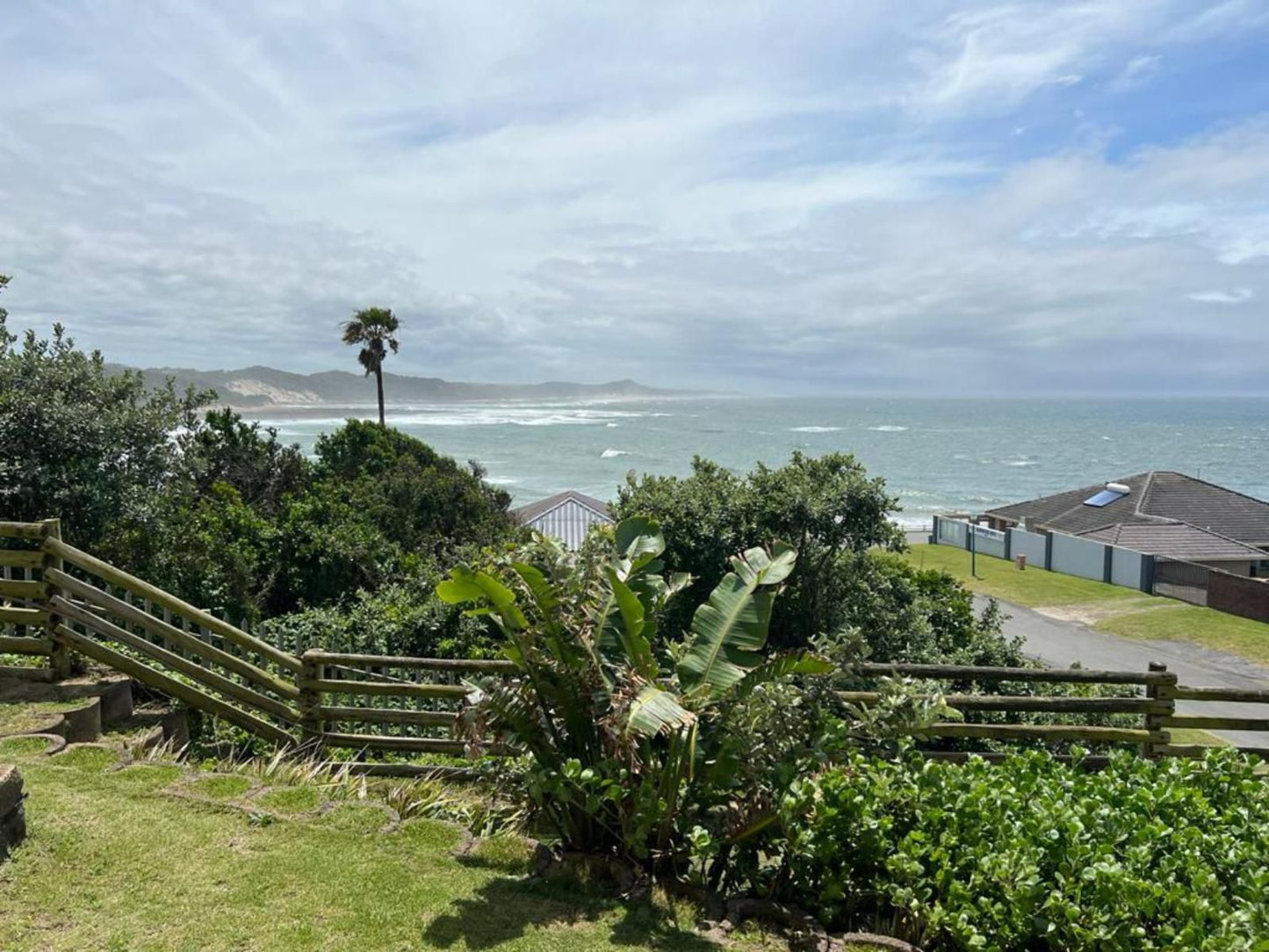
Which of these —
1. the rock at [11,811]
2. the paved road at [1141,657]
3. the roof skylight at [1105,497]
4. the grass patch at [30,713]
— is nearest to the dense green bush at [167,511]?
the grass patch at [30,713]

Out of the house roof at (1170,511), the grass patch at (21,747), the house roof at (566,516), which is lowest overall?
the house roof at (1170,511)

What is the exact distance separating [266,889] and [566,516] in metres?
22.4

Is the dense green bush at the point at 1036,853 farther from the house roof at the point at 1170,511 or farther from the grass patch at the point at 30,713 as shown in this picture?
the house roof at the point at 1170,511

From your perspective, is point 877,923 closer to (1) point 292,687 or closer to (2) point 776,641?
(1) point 292,687

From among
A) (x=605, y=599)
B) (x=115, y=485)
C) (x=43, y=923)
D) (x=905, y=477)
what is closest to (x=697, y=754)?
(x=605, y=599)

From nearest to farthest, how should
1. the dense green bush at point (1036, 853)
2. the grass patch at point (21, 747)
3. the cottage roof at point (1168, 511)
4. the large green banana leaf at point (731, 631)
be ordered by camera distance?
1. the dense green bush at point (1036, 853)
2. the large green banana leaf at point (731, 631)
3. the grass patch at point (21, 747)
4. the cottage roof at point (1168, 511)

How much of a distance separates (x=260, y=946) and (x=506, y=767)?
1771 mm

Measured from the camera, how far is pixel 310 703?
6.87m

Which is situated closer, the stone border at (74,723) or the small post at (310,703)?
the stone border at (74,723)

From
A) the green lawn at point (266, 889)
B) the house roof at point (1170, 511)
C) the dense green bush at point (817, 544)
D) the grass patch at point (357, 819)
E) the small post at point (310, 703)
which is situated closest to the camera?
the green lawn at point (266, 889)

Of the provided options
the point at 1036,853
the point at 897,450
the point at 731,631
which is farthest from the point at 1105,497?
the point at 897,450

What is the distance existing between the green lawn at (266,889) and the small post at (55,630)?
65.6 inches

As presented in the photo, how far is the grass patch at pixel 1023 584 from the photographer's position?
93.4 feet

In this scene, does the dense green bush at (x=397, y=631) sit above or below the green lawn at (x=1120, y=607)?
above
